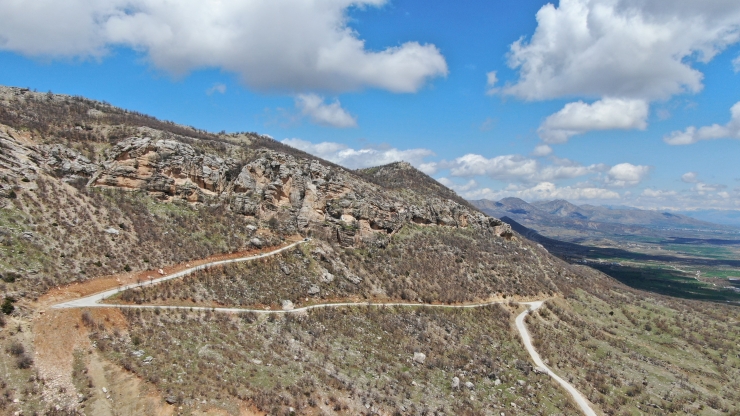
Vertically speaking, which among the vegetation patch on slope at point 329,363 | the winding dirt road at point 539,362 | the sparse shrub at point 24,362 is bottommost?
the winding dirt road at point 539,362

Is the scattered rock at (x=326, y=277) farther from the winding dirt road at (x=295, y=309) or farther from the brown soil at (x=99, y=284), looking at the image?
the brown soil at (x=99, y=284)

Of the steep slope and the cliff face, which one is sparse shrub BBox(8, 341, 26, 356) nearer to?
the steep slope

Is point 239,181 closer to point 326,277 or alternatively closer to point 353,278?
point 326,277

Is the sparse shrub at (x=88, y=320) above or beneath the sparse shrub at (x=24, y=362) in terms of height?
above

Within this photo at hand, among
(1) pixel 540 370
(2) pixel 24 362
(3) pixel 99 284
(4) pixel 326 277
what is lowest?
(1) pixel 540 370

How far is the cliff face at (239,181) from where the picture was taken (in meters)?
44.3

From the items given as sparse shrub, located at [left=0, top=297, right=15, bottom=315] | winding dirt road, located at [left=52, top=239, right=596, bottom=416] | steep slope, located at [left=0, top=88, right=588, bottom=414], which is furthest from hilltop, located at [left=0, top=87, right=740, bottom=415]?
winding dirt road, located at [left=52, top=239, right=596, bottom=416]

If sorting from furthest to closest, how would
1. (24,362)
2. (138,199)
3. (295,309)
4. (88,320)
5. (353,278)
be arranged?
(353,278)
(138,199)
(295,309)
(88,320)
(24,362)

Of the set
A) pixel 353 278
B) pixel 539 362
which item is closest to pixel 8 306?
pixel 353 278

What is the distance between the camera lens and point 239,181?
179 feet

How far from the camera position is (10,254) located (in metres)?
27.8

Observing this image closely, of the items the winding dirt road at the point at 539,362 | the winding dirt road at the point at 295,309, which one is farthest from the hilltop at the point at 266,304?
the winding dirt road at the point at 539,362

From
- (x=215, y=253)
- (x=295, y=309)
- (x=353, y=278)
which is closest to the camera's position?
(x=295, y=309)

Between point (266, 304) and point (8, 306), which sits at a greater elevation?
point (8, 306)
